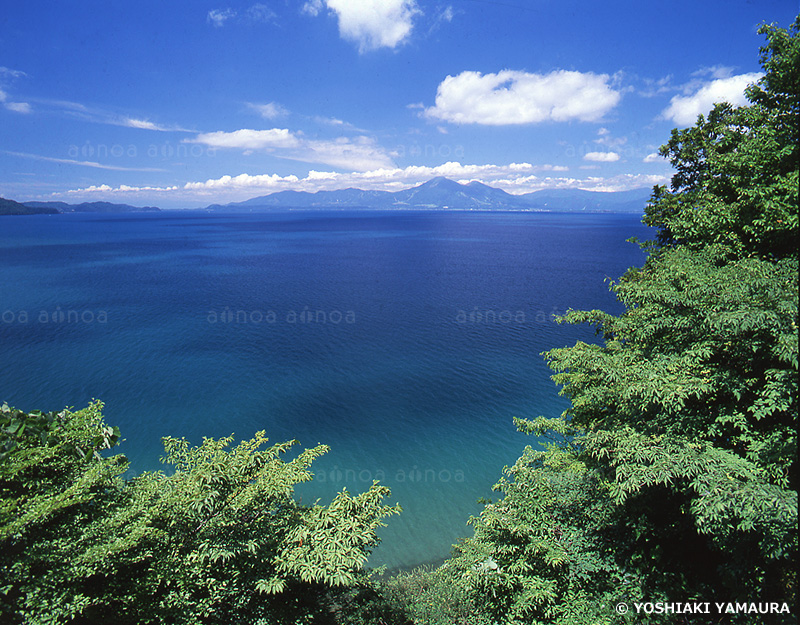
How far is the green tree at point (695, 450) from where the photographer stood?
9945 millimetres

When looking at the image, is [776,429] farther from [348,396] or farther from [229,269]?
[229,269]

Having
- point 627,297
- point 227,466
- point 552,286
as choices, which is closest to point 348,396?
point 227,466

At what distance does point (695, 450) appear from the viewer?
10.6m

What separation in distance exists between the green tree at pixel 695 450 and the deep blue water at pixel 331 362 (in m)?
11.8

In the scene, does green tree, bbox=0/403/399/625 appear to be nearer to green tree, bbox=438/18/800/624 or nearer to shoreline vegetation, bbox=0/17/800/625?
shoreline vegetation, bbox=0/17/800/625

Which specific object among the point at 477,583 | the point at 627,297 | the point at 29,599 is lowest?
the point at 477,583

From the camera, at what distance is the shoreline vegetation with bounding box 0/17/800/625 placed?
961 cm

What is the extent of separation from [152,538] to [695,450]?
1441cm

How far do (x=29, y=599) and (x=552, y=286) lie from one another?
257 ft

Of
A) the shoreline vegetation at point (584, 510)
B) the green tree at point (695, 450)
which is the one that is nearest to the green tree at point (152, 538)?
the shoreline vegetation at point (584, 510)

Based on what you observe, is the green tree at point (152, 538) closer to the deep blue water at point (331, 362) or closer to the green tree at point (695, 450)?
the green tree at point (695, 450)

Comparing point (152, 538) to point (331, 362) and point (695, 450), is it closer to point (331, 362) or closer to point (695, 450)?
point (695, 450)

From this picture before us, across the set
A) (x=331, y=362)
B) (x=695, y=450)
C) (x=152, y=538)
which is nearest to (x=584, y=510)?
(x=695, y=450)

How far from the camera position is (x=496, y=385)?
1510 inches
